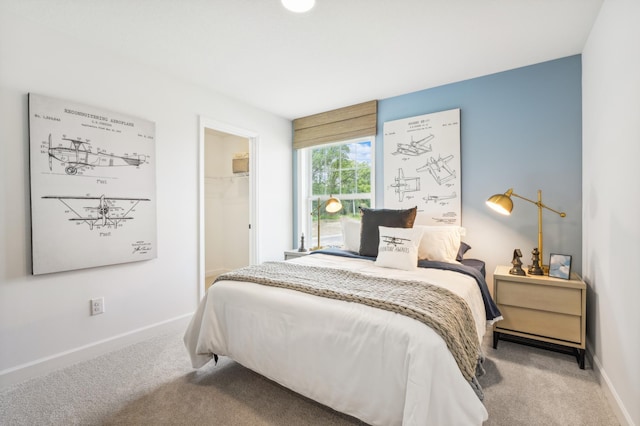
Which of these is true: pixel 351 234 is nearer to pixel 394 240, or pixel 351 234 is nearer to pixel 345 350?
pixel 394 240

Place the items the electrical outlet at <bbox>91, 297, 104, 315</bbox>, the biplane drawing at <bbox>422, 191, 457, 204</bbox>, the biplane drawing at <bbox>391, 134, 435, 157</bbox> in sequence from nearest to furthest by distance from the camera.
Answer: the electrical outlet at <bbox>91, 297, 104, 315</bbox>, the biplane drawing at <bbox>422, 191, 457, 204</bbox>, the biplane drawing at <bbox>391, 134, 435, 157</bbox>

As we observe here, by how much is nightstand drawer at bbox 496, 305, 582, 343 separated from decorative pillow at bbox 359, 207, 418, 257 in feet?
3.27

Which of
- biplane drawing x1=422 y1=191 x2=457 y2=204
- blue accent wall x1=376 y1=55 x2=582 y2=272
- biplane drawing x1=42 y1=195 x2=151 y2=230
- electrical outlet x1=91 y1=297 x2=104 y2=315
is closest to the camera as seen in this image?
biplane drawing x1=42 y1=195 x2=151 y2=230

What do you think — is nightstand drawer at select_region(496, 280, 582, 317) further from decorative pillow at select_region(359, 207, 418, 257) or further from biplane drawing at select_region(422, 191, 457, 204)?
biplane drawing at select_region(422, 191, 457, 204)

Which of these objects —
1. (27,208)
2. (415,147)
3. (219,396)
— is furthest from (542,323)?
(27,208)

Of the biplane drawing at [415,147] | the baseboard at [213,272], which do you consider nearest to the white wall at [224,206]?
the baseboard at [213,272]

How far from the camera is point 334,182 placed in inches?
161

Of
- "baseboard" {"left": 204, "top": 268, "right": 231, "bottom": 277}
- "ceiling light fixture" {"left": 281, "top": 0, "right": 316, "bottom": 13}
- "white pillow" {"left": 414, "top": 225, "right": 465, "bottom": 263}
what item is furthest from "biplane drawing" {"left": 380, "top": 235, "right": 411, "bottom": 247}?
"baseboard" {"left": 204, "top": 268, "right": 231, "bottom": 277}

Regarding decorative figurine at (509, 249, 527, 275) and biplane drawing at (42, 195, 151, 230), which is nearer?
biplane drawing at (42, 195, 151, 230)

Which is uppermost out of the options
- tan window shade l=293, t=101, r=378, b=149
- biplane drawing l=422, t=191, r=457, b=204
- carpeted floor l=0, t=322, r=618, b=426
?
tan window shade l=293, t=101, r=378, b=149

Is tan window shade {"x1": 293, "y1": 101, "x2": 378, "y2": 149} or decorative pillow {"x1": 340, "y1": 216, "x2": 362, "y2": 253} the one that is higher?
tan window shade {"x1": 293, "y1": 101, "x2": 378, "y2": 149}

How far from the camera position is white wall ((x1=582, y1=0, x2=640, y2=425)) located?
1.43 meters

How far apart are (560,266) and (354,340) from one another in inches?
75.1

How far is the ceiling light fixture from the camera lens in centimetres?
186
